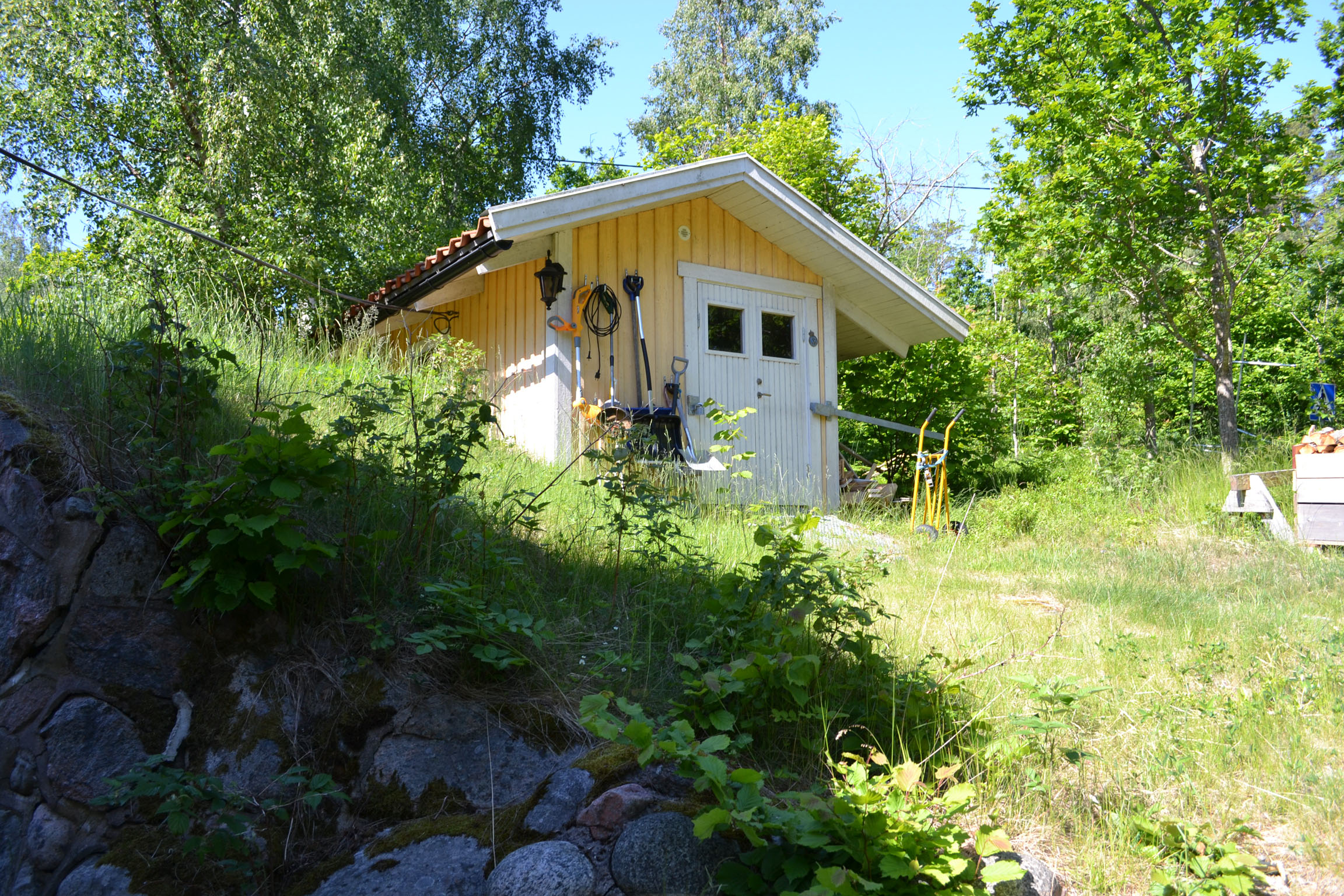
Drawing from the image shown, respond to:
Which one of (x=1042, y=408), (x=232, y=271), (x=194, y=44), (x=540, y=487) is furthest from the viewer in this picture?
(x=1042, y=408)

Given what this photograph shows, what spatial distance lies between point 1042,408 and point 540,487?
1605cm

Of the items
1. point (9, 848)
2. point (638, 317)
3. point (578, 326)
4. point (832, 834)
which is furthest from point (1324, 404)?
point (9, 848)

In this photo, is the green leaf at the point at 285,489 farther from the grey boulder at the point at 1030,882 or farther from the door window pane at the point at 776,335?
the door window pane at the point at 776,335

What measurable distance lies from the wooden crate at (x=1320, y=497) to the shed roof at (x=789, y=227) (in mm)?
3742

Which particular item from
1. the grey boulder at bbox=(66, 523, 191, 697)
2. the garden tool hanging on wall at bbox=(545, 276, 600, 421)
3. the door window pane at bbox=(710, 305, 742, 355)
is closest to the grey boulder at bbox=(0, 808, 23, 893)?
the grey boulder at bbox=(66, 523, 191, 697)

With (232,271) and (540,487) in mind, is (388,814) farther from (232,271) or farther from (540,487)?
(232,271)

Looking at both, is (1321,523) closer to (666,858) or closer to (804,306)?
(804,306)

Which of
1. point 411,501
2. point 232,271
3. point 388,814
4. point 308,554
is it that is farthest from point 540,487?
point 232,271

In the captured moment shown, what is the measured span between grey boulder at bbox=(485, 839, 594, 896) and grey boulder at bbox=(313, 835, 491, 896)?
3.2 inches

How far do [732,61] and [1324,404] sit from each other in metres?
17.2

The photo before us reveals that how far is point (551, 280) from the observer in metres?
7.87

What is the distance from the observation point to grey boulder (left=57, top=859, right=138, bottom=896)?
235 cm

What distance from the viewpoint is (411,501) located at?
3592 mm

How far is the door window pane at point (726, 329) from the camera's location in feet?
29.7
